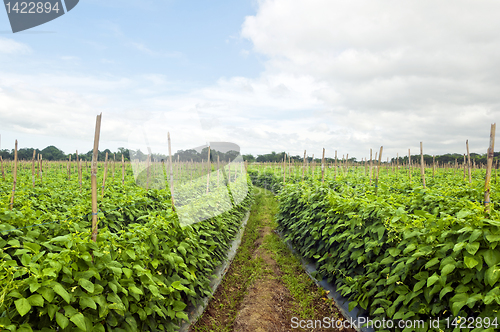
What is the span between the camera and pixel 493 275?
7.06 feet

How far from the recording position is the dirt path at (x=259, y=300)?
3883mm

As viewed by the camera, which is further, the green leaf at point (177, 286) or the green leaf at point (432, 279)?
the green leaf at point (177, 286)

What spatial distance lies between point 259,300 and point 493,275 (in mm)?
3165

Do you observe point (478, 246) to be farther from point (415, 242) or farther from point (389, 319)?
point (389, 319)

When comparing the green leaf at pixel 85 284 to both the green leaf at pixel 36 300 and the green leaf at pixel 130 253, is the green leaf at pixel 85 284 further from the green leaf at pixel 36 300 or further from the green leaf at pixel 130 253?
the green leaf at pixel 130 253

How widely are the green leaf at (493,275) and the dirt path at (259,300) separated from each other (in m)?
2.04

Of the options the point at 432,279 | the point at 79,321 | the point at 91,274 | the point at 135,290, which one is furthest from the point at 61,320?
the point at 432,279

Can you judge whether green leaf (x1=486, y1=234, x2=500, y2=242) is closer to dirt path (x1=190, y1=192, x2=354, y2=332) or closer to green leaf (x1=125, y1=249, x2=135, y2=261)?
dirt path (x1=190, y1=192, x2=354, y2=332)

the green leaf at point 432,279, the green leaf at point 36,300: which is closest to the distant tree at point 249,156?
the green leaf at point 432,279

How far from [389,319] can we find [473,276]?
42.0 inches

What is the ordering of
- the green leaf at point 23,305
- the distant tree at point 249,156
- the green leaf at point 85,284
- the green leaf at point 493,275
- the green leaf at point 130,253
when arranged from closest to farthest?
the green leaf at point 23,305 → the green leaf at point 85,284 → the green leaf at point 493,275 → the green leaf at point 130,253 → the distant tree at point 249,156

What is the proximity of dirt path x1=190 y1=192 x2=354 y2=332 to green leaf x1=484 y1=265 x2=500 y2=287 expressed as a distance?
2.04m

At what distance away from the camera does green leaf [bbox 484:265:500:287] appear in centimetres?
214

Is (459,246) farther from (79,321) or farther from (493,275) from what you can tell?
(79,321)
